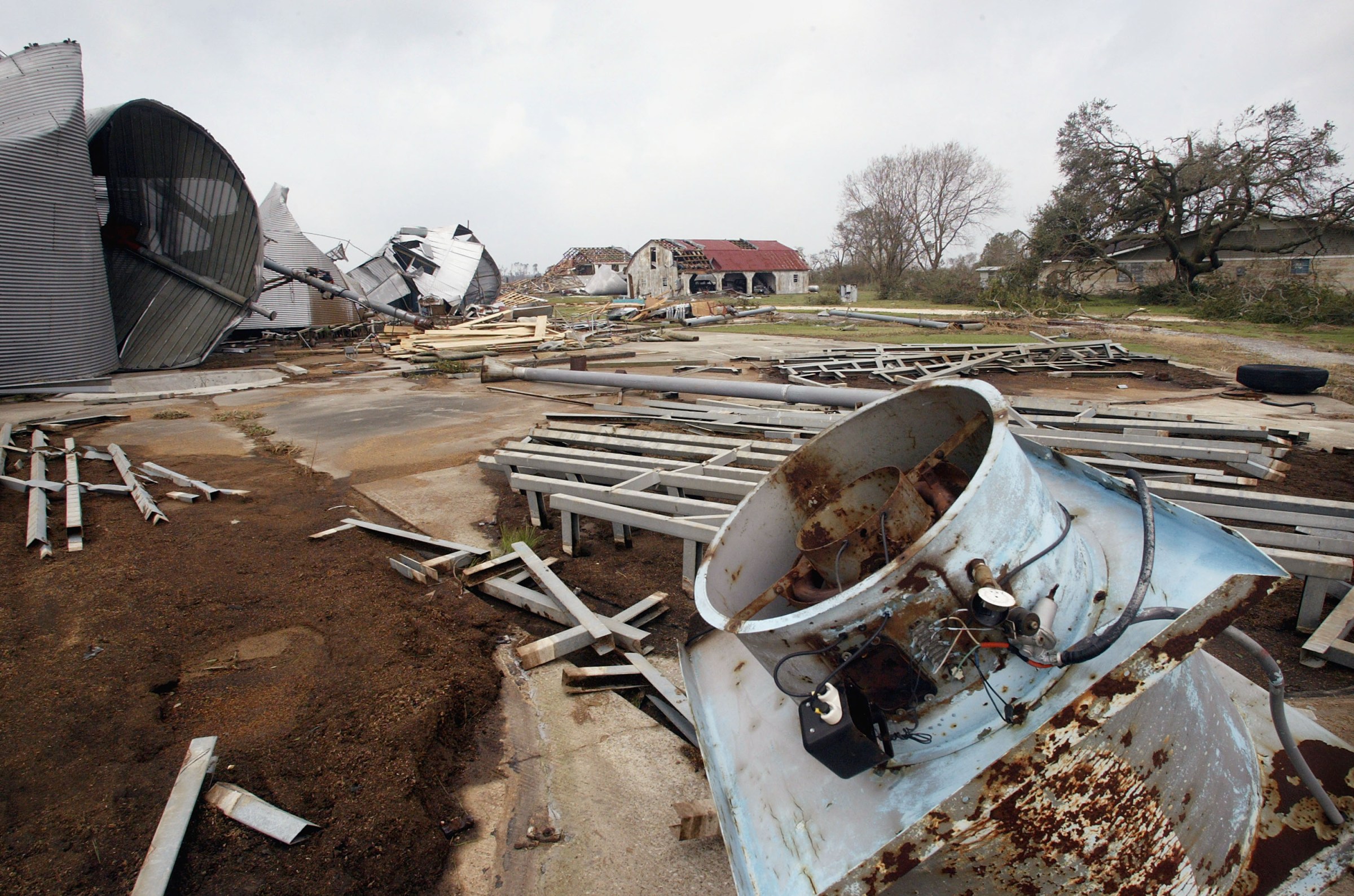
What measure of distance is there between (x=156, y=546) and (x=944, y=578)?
5061 mm

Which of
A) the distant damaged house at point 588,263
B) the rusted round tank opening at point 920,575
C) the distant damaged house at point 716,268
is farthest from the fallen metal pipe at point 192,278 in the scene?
the distant damaged house at point 588,263

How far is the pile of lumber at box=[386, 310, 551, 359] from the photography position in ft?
55.2

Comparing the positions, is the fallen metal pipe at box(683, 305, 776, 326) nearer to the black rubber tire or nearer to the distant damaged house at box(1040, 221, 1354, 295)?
the distant damaged house at box(1040, 221, 1354, 295)

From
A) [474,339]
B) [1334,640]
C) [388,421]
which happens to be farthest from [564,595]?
[474,339]

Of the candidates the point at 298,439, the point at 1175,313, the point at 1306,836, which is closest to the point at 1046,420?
the point at 1306,836

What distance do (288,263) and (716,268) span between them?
26825 millimetres

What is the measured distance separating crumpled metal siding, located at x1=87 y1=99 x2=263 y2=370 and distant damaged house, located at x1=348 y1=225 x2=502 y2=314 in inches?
378

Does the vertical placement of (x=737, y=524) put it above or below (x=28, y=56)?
below

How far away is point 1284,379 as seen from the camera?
8.79 meters

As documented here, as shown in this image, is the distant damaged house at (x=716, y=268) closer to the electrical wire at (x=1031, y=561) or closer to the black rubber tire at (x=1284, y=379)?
the black rubber tire at (x=1284, y=379)

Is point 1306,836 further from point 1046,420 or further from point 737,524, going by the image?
point 1046,420

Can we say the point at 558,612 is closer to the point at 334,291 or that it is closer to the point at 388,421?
the point at 388,421

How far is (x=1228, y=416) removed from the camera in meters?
→ 7.54

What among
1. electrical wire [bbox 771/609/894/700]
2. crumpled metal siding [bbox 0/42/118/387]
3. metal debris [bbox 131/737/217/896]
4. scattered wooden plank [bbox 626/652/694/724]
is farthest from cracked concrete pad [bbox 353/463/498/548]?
crumpled metal siding [bbox 0/42/118/387]
